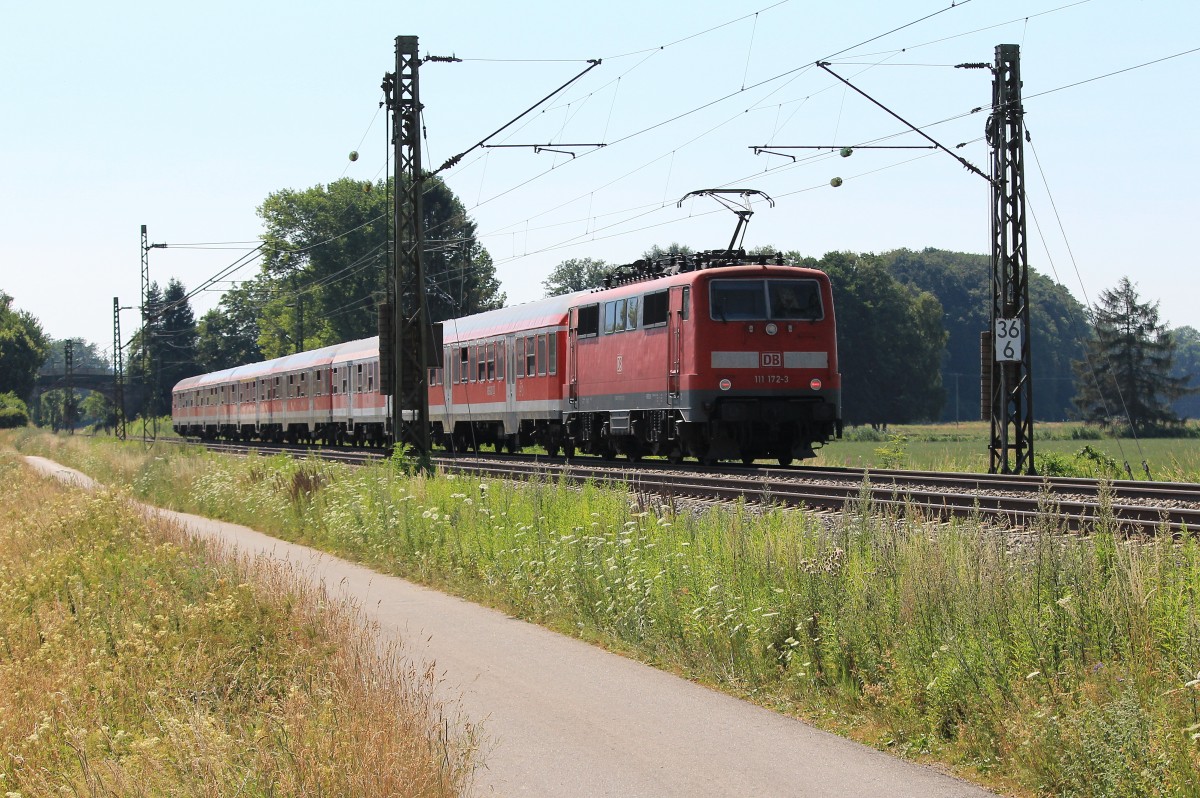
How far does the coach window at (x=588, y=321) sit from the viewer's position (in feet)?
96.0

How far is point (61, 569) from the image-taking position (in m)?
13.2

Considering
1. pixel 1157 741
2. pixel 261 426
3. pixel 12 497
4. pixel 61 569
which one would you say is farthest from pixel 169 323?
pixel 1157 741

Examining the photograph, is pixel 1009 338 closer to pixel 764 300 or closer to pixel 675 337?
pixel 764 300

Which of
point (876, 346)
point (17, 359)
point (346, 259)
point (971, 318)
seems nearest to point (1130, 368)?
point (876, 346)

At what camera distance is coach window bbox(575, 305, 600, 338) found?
29.3m

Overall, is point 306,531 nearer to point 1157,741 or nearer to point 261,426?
point 1157,741

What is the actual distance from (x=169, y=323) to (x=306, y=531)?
418 ft

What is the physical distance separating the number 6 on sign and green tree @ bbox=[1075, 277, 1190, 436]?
65.6 m

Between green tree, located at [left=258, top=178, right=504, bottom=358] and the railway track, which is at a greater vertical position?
green tree, located at [left=258, top=178, right=504, bottom=358]

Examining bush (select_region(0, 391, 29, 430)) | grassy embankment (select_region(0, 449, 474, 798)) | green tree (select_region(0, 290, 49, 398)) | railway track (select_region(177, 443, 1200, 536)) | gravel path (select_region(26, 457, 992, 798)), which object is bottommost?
gravel path (select_region(26, 457, 992, 798))

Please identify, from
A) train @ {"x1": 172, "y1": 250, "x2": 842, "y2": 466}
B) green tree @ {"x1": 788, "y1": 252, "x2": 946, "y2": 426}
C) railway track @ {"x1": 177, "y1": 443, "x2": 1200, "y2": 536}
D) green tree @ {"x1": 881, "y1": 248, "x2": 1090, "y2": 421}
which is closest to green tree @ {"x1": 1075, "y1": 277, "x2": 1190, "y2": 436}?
green tree @ {"x1": 788, "y1": 252, "x2": 946, "y2": 426}

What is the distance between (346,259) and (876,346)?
123 feet

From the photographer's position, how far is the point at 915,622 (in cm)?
827

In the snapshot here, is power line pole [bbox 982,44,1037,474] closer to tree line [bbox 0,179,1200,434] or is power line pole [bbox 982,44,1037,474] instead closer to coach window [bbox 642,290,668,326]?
coach window [bbox 642,290,668,326]
